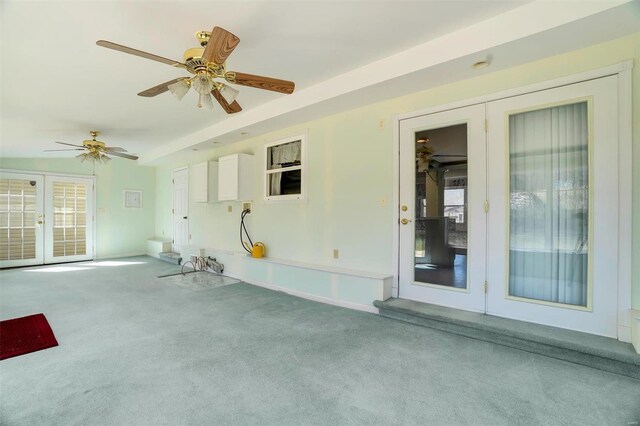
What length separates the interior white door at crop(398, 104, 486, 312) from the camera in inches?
121

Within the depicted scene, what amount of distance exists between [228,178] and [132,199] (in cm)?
444

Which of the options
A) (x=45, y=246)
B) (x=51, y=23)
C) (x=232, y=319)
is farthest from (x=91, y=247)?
(x=51, y=23)

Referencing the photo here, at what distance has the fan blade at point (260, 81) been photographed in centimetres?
248

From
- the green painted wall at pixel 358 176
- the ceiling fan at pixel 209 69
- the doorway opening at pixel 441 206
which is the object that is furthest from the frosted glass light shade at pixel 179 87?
the doorway opening at pixel 441 206

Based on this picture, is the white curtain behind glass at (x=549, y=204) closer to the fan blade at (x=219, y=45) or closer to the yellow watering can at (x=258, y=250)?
the fan blade at (x=219, y=45)

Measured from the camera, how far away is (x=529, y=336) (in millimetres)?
2512

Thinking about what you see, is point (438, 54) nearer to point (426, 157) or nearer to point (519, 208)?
point (426, 157)

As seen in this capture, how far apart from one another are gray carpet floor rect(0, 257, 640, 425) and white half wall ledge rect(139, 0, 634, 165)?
2.57 metres

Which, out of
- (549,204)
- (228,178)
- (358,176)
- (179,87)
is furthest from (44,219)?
(549,204)

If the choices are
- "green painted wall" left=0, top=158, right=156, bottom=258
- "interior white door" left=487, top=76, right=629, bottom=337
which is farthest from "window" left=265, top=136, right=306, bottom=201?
"green painted wall" left=0, top=158, right=156, bottom=258

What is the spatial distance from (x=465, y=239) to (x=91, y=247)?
28.0 ft

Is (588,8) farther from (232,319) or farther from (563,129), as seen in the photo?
(232,319)

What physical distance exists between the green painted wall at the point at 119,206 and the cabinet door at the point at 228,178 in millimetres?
4063

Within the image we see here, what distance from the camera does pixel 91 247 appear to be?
7.50m
